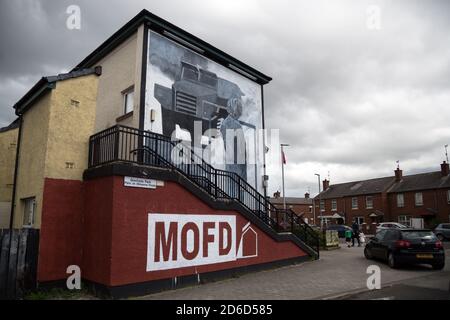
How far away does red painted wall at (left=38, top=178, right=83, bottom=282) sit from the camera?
28.2ft

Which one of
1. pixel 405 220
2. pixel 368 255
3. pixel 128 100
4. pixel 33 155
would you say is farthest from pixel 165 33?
pixel 405 220

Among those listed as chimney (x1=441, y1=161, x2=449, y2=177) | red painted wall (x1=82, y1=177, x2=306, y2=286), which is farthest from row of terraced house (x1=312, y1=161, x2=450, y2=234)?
red painted wall (x1=82, y1=177, x2=306, y2=286)

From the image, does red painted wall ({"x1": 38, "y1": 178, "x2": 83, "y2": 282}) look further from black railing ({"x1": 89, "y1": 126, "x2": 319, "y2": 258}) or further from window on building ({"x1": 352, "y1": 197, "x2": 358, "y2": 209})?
window on building ({"x1": 352, "y1": 197, "x2": 358, "y2": 209})

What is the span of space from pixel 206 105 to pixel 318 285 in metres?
8.59

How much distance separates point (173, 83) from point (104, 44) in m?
3.60

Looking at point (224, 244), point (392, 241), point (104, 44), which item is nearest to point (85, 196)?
point (224, 244)

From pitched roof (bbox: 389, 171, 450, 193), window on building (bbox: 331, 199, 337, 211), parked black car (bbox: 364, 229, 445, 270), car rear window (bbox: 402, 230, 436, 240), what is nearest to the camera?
parked black car (bbox: 364, 229, 445, 270)

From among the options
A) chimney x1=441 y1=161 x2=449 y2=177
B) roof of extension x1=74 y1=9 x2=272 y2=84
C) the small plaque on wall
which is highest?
roof of extension x1=74 y1=9 x2=272 y2=84

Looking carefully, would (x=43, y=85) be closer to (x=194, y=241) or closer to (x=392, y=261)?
(x=194, y=241)

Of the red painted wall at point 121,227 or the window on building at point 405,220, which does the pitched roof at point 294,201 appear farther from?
the red painted wall at point 121,227

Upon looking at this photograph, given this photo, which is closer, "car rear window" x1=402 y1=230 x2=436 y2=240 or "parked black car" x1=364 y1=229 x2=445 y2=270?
"parked black car" x1=364 y1=229 x2=445 y2=270

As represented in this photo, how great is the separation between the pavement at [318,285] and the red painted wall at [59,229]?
243 cm

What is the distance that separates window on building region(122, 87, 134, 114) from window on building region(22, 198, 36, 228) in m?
4.77
